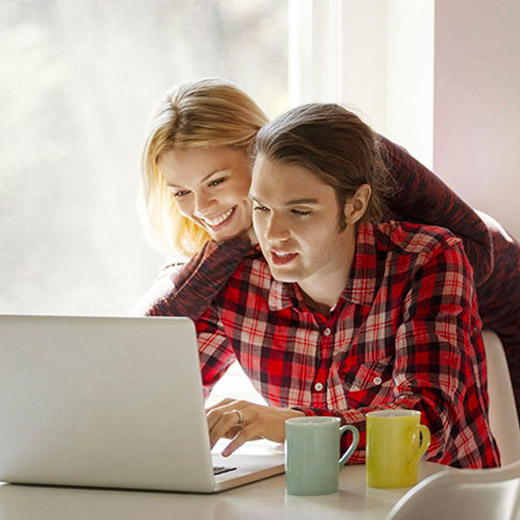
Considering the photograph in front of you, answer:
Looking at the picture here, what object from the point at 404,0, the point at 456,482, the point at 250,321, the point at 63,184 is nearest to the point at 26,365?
the point at 456,482

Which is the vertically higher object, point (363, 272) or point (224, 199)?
point (224, 199)

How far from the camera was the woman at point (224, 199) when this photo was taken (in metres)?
1.72

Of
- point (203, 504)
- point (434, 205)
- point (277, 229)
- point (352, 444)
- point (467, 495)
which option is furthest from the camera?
point (434, 205)

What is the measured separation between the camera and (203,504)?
1102 mm

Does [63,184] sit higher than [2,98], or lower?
lower

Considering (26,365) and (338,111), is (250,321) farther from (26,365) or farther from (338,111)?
(26,365)

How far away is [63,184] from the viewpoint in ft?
7.70

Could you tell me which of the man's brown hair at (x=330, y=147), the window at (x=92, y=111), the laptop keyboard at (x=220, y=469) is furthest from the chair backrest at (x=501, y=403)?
the window at (x=92, y=111)

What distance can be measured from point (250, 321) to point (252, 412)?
0.52 meters

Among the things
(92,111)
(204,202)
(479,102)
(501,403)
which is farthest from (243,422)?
(92,111)

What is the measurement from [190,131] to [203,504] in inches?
33.8

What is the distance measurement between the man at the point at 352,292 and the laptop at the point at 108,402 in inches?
17.5

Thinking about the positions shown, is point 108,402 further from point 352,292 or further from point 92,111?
point 92,111

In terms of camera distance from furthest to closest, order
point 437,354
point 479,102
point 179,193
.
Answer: point 479,102 < point 179,193 < point 437,354
